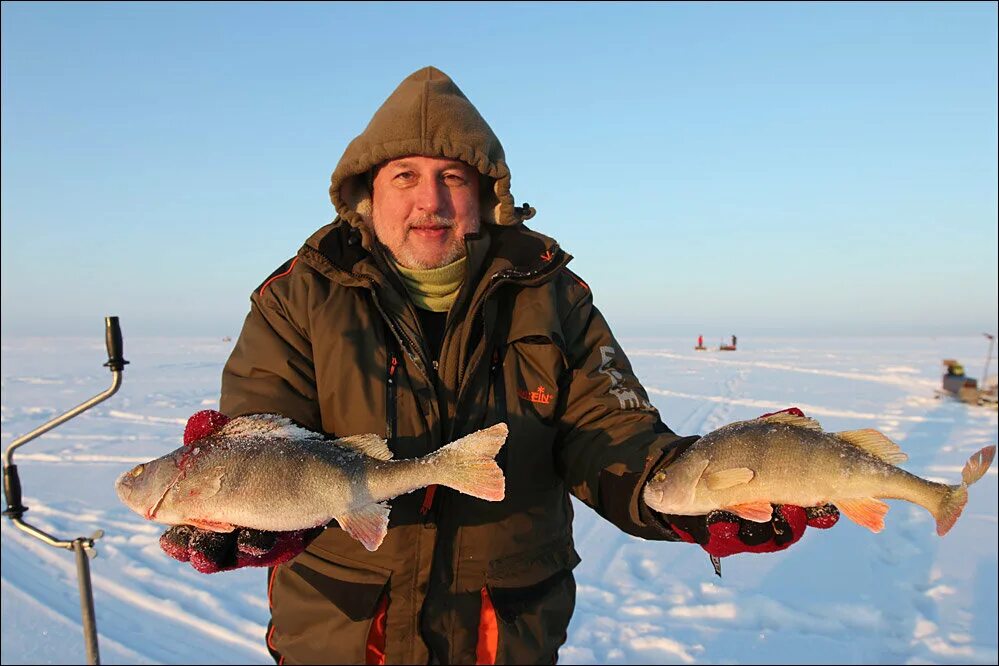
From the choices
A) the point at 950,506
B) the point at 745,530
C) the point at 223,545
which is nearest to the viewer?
the point at 223,545

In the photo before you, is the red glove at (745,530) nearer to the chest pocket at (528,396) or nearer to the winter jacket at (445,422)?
the winter jacket at (445,422)

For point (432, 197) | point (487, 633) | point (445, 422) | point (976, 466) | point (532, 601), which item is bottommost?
point (487, 633)

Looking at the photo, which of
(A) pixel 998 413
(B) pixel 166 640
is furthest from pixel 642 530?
(A) pixel 998 413

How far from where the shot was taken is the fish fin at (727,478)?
2230 millimetres

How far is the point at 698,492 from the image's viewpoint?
2238mm

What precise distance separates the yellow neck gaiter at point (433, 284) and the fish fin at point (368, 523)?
960 millimetres

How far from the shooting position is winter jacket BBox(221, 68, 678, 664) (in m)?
2.44

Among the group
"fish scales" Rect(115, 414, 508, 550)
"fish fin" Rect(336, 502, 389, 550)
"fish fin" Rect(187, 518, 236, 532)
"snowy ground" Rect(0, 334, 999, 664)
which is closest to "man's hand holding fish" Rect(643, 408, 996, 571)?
"fish scales" Rect(115, 414, 508, 550)

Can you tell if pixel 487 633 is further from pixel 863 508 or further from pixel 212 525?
pixel 863 508

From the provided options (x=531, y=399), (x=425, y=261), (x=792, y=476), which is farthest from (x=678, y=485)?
(x=425, y=261)

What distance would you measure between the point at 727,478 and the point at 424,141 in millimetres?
1884

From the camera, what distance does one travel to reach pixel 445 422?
8.30ft

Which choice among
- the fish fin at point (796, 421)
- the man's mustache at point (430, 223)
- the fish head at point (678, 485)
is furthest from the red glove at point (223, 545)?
the fish fin at point (796, 421)

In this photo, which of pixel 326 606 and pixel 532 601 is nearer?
pixel 326 606
